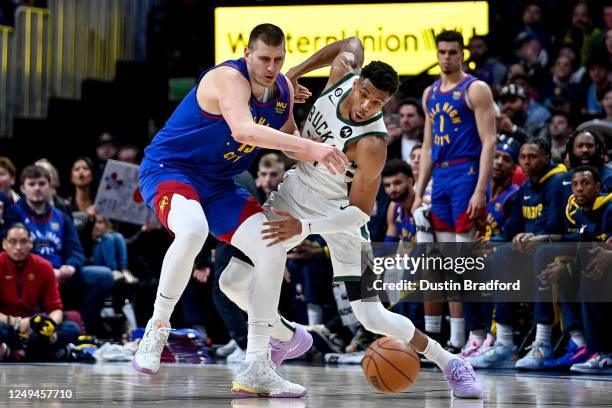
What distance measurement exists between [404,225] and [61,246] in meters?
3.09

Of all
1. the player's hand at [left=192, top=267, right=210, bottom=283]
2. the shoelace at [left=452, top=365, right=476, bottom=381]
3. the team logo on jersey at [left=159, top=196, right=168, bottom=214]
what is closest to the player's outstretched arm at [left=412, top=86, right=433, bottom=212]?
the player's hand at [left=192, top=267, right=210, bottom=283]

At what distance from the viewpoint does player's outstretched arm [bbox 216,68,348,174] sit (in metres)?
5.48

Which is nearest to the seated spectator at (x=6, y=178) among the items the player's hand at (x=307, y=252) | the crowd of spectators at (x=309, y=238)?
the crowd of spectators at (x=309, y=238)

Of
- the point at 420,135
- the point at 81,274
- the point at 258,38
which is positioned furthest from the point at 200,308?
the point at 258,38

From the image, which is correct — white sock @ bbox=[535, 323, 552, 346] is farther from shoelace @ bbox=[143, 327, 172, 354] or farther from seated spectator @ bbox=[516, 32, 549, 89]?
A: seated spectator @ bbox=[516, 32, 549, 89]

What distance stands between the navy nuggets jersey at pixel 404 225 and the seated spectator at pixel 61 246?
2703 mm

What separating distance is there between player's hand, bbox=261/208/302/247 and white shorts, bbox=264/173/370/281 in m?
0.41

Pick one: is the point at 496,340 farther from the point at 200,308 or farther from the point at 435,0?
the point at 435,0

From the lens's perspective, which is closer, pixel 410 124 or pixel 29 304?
pixel 29 304

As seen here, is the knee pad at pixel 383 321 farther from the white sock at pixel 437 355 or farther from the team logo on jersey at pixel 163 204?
the team logo on jersey at pixel 163 204

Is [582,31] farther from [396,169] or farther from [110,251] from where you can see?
[110,251]

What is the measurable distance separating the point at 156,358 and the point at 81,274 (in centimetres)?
441

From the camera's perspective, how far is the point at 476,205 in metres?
8.42

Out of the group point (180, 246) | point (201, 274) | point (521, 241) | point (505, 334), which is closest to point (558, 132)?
point (521, 241)
